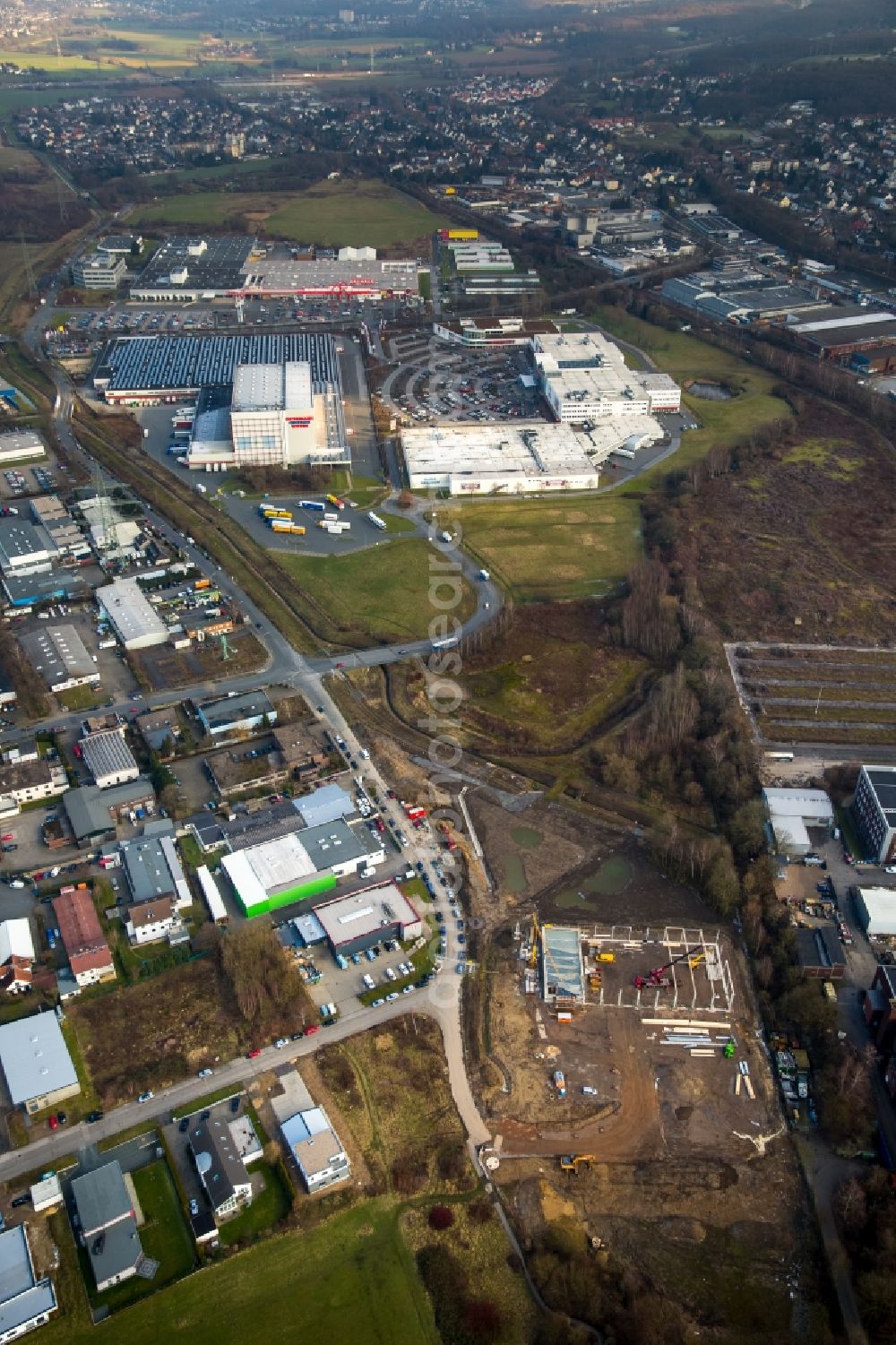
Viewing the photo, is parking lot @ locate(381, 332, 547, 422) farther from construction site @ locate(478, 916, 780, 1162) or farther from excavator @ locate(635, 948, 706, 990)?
excavator @ locate(635, 948, 706, 990)

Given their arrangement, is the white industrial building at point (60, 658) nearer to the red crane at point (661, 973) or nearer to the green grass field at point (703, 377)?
the red crane at point (661, 973)

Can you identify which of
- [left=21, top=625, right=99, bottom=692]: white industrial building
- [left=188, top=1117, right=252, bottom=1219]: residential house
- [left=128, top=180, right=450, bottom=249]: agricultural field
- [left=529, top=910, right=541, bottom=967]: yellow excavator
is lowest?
[left=529, top=910, right=541, bottom=967]: yellow excavator

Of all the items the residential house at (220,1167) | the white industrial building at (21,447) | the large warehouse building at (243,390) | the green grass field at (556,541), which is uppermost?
the large warehouse building at (243,390)

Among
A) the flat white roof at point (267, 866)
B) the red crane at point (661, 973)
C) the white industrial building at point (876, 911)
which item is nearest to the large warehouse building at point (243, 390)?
the flat white roof at point (267, 866)

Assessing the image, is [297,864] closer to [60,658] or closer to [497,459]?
[60,658]


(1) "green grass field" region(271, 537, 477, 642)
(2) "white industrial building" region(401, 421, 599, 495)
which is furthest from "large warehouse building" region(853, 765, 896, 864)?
(2) "white industrial building" region(401, 421, 599, 495)


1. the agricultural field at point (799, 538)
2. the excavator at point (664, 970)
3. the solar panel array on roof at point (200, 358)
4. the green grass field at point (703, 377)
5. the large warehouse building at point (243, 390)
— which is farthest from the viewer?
the solar panel array on roof at point (200, 358)
